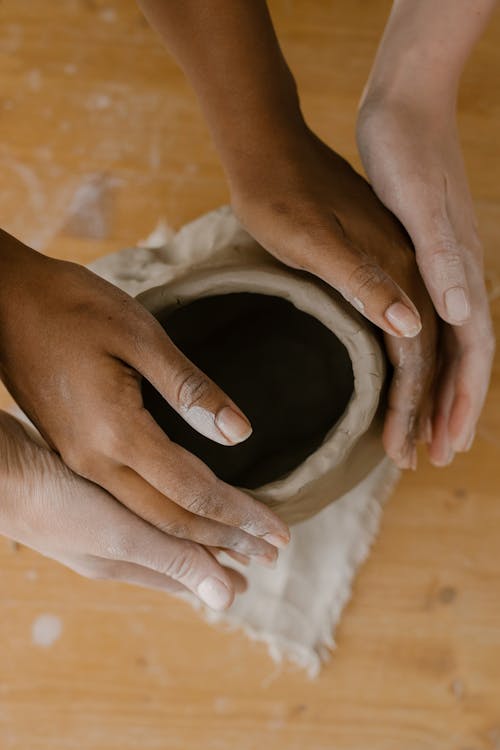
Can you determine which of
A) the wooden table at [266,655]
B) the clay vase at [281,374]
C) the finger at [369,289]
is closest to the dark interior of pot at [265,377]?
the clay vase at [281,374]

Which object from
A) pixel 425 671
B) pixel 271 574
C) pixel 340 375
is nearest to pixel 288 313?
pixel 340 375

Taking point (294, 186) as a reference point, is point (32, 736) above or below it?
below

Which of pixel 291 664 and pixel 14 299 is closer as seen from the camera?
pixel 14 299

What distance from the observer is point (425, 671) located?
→ 2.77 ft

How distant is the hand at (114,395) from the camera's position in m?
0.55

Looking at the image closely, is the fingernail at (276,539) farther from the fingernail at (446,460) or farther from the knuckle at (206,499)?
the fingernail at (446,460)

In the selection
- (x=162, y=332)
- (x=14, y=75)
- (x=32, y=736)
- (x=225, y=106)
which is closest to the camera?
(x=162, y=332)

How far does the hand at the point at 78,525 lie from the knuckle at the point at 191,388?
11cm

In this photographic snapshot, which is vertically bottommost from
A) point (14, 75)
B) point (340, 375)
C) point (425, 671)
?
point (425, 671)

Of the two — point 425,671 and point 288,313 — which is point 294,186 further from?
point 425,671

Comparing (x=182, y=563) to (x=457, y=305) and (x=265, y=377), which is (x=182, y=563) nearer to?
(x=265, y=377)

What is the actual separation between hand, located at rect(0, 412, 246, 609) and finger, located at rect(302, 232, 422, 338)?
233mm

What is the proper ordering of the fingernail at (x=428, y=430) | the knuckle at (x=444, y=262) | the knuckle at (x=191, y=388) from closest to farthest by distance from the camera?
the knuckle at (x=191, y=388), the knuckle at (x=444, y=262), the fingernail at (x=428, y=430)

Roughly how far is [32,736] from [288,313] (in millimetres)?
523
